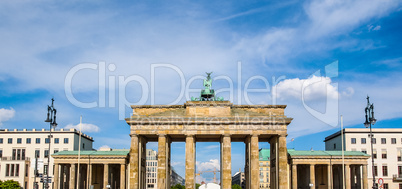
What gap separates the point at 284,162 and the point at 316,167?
45.1ft

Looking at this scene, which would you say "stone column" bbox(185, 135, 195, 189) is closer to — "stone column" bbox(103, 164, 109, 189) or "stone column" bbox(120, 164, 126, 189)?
"stone column" bbox(120, 164, 126, 189)

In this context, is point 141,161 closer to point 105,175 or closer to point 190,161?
point 105,175

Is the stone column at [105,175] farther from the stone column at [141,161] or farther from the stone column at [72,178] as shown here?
the stone column at [141,161]

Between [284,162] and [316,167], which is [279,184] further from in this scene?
[316,167]

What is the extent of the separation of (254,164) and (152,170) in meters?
116

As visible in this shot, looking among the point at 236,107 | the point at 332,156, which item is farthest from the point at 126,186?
the point at 332,156

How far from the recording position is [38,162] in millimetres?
42844

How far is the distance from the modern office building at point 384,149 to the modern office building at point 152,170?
104275 mm

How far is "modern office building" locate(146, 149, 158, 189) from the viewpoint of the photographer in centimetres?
17862

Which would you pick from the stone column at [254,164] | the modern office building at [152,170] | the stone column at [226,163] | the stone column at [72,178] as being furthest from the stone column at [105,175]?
the modern office building at [152,170]

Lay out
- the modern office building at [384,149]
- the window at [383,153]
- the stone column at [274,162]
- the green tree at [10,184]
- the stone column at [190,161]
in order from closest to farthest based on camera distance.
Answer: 1. the stone column at [190,161]
2. the stone column at [274,162]
3. the green tree at [10,184]
4. the modern office building at [384,149]
5. the window at [383,153]

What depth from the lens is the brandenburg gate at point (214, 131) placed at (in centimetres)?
7175

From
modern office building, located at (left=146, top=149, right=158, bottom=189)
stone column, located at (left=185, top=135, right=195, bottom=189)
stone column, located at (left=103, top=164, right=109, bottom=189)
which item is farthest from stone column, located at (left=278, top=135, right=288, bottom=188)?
modern office building, located at (left=146, top=149, right=158, bottom=189)

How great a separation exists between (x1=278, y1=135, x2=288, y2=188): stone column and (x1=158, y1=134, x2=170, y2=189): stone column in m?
20.1
